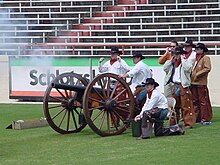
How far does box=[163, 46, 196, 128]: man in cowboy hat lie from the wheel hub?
1.23 m

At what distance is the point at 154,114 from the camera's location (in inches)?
480

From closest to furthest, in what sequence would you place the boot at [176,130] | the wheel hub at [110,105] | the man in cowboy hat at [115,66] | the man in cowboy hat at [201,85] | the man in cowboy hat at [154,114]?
the man in cowboy hat at [154,114] < the boot at [176,130] < the wheel hub at [110,105] < the man in cowboy hat at [115,66] < the man in cowboy hat at [201,85]

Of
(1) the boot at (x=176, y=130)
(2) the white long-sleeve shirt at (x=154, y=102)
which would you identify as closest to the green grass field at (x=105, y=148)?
(1) the boot at (x=176, y=130)

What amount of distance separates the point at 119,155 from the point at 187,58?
3.82 m

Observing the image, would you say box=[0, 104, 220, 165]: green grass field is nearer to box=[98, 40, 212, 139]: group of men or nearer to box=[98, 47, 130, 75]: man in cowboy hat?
box=[98, 40, 212, 139]: group of men

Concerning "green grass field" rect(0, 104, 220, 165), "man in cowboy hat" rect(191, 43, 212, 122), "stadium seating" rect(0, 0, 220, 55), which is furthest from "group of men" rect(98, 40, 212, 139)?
"stadium seating" rect(0, 0, 220, 55)

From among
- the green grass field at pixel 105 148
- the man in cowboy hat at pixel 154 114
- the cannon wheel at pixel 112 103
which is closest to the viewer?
the green grass field at pixel 105 148

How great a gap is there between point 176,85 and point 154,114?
173 cm

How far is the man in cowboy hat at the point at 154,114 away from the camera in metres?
12.1

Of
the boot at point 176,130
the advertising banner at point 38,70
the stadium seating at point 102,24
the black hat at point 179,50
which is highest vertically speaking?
the stadium seating at point 102,24

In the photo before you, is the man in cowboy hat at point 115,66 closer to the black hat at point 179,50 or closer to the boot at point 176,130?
the black hat at point 179,50

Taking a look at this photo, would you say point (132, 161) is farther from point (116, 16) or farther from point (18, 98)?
point (116, 16)

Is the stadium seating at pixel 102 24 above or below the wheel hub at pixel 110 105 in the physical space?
above

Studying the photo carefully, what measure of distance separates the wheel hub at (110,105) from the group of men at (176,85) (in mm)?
449
